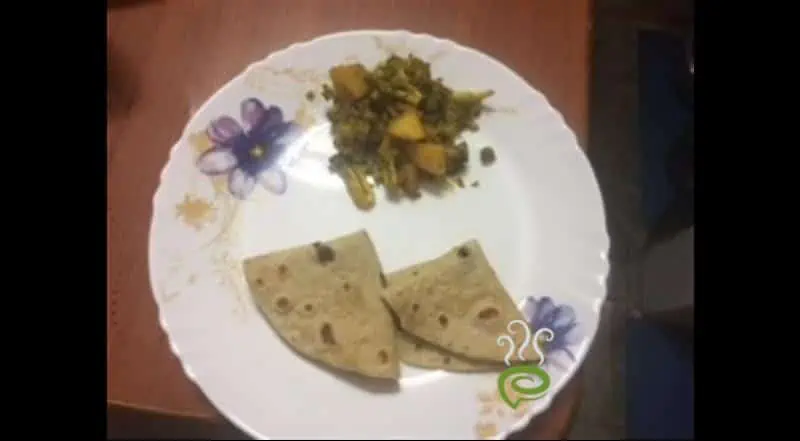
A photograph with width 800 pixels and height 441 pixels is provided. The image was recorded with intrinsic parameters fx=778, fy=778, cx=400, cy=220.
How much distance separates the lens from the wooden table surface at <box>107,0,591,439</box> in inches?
27.1

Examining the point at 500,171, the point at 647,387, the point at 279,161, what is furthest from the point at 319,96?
the point at 647,387

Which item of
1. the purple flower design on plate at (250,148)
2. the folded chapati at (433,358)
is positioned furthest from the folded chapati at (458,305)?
the purple flower design on plate at (250,148)

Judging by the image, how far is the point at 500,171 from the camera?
27.8 inches

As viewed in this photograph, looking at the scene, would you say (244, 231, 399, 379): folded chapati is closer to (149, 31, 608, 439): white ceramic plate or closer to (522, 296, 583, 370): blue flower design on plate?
(149, 31, 608, 439): white ceramic plate

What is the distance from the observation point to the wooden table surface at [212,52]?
688 millimetres

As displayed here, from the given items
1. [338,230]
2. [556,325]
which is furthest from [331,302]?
[556,325]

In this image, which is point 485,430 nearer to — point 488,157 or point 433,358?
point 433,358

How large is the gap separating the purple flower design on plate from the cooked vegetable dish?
0.05m

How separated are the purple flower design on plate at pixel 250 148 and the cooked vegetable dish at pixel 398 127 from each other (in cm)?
5

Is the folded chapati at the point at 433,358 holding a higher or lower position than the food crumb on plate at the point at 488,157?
lower
